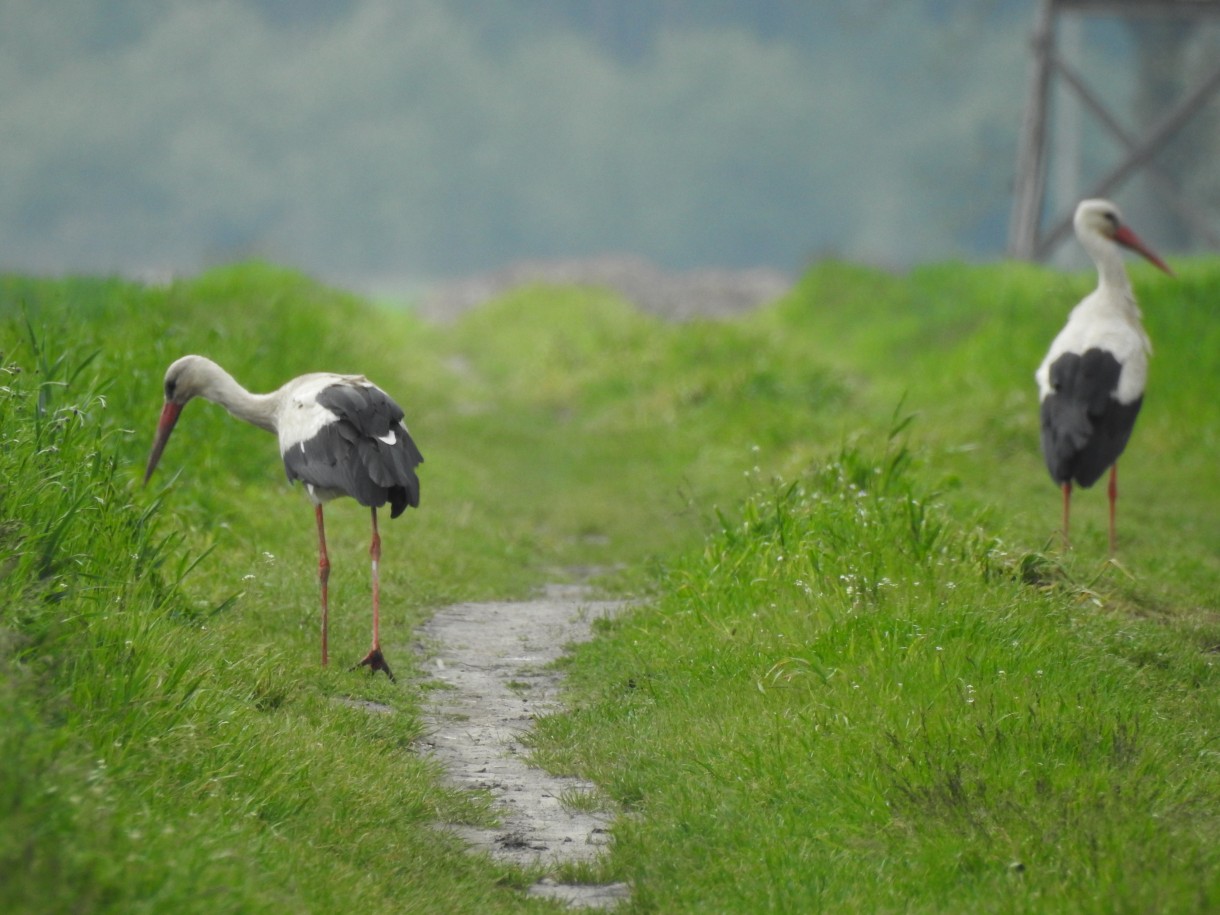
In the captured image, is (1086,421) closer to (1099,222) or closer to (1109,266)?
(1109,266)

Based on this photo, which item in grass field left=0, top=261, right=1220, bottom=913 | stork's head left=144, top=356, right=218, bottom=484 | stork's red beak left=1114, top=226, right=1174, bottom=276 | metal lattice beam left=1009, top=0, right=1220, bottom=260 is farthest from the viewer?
metal lattice beam left=1009, top=0, right=1220, bottom=260

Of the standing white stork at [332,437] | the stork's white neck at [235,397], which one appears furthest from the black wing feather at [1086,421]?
the stork's white neck at [235,397]

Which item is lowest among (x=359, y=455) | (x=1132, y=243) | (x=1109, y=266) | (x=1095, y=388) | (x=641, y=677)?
(x=641, y=677)

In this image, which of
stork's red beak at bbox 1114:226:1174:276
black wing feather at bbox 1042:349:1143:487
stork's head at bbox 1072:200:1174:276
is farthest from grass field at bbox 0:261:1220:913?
stork's head at bbox 1072:200:1174:276

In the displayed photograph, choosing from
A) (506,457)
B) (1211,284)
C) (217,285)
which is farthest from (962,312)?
(217,285)

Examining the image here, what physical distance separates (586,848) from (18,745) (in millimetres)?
2026

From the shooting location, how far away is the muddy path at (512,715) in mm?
4910

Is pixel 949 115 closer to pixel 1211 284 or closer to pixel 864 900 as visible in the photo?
pixel 1211 284

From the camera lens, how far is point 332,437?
6.60 metres

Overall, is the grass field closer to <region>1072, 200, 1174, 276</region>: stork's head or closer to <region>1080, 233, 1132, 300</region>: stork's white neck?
<region>1080, 233, 1132, 300</region>: stork's white neck

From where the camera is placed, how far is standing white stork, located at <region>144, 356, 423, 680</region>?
21.4 ft

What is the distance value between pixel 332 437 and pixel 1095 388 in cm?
488

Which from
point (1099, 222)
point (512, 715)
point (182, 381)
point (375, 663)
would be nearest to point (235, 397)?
point (182, 381)

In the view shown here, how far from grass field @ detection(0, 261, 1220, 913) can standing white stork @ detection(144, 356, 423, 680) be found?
427 mm
